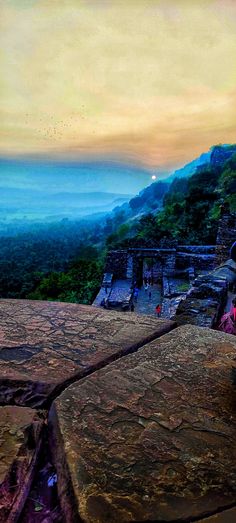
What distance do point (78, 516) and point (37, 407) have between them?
2.04 ft

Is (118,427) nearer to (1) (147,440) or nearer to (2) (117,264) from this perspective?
(1) (147,440)

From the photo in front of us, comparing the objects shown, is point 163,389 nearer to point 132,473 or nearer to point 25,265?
point 132,473

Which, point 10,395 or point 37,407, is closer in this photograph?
point 37,407

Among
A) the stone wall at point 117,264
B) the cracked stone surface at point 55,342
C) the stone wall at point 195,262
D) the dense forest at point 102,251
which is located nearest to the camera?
the cracked stone surface at point 55,342

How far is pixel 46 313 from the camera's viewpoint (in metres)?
2.73

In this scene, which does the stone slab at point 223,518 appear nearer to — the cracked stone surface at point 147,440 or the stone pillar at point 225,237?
the cracked stone surface at point 147,440

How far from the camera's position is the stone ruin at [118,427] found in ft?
3.32

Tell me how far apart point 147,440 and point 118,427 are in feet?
0.41

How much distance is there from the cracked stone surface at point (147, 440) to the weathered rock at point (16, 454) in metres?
0.09

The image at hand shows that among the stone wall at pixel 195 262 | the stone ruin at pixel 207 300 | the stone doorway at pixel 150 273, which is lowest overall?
the stone doorway at pixel 150 273

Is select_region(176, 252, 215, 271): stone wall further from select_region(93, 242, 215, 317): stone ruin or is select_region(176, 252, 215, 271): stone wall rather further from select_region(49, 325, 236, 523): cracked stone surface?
select_region(49, 325, 236, 523): cracked stone surface

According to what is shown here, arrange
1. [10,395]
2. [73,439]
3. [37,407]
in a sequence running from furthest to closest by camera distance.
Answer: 1. [10,395]
2. [37,407]
3. [73,439]

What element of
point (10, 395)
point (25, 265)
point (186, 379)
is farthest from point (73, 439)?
point (25, 265)

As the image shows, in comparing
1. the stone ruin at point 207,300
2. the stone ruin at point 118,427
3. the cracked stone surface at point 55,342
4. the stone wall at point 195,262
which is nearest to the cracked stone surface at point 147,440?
the stone ruin at point 118,427
